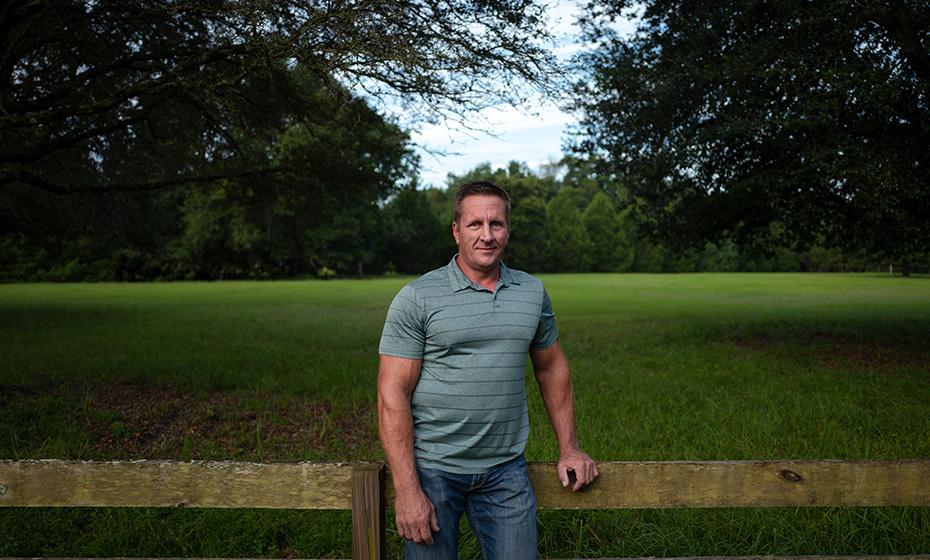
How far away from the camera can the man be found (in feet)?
7.70

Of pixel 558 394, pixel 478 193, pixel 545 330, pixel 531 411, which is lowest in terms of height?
A: pixel 531 411

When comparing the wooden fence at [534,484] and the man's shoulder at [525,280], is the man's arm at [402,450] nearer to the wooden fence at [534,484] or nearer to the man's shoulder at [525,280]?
the wooden fence at [534,484]

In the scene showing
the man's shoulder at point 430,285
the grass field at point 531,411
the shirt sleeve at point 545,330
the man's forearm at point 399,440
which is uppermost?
the man's shoulder at point 430,285

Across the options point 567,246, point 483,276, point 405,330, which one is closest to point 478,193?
point 483,276

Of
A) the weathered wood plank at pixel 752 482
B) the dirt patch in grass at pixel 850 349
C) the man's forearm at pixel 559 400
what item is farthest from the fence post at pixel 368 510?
the dirt patch in grass at pixel 850 349

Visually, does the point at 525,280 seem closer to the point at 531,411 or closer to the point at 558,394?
the point at 558,394

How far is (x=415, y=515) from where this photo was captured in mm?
2297

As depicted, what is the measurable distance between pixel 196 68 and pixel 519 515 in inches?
295

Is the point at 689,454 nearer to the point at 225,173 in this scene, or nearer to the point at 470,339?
the point at 470,339

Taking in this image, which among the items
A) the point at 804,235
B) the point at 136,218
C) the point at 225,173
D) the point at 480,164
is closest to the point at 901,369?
the point at 804,235

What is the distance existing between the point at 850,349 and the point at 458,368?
12566 mm

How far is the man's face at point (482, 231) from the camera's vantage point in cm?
247

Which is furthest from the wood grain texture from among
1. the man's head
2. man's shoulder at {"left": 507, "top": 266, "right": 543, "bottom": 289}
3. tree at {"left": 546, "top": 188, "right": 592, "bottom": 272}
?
tree at {"left": 546, "top": 188, "right": 592, "bottom": 272}

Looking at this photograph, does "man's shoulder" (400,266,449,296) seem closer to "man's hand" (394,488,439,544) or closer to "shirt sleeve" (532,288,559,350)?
"shirt sleeve" (532,288,559,350)
